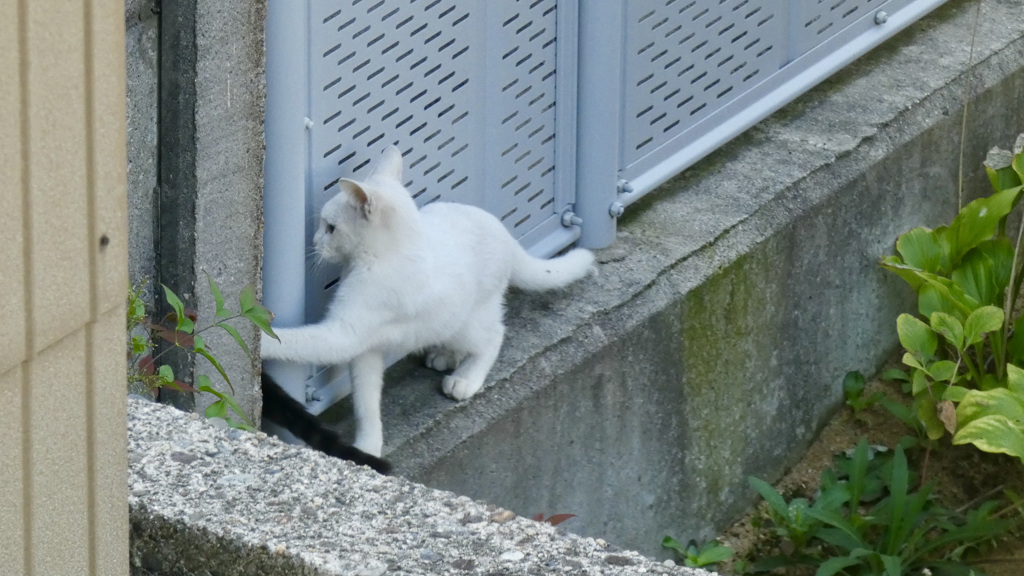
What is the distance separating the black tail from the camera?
3.19 m

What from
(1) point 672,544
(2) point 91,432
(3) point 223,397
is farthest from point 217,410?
(1) point 672,544

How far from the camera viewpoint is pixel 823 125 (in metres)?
4.79

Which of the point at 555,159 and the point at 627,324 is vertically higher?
the point at 555,159

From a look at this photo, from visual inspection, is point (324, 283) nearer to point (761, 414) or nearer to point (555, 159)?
point (555, 159)

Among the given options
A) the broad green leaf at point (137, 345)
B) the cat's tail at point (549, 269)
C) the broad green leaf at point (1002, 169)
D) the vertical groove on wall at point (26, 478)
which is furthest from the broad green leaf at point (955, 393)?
the vertical groove on wall at point (26, 478)

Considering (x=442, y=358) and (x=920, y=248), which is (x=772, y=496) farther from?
(x=442, y=358)

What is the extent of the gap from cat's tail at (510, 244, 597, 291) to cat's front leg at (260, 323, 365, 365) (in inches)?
25.0

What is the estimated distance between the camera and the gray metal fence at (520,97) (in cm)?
321

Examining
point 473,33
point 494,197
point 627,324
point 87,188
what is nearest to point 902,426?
point 627,324

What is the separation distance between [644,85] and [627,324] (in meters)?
0.71

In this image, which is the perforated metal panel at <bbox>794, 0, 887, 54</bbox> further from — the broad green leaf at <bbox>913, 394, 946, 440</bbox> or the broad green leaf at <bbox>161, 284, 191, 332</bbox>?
the broad green leaf at <bbox>161, 284, 191, 332</bbox>

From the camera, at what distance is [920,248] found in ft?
15.5

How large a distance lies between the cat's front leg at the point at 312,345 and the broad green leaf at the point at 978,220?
228cm

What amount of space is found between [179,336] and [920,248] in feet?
8.94
